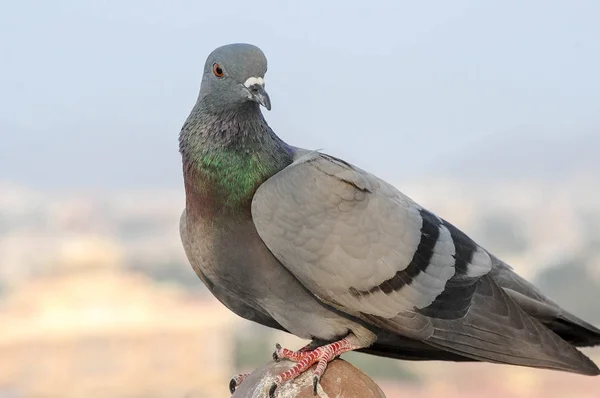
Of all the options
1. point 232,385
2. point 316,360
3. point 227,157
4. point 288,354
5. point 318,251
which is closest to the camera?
point 318,251

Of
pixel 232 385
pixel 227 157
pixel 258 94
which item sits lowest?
pixel 232 385

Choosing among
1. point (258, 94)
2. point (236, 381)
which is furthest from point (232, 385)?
point (258, 94)

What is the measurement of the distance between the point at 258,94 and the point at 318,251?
890 mm

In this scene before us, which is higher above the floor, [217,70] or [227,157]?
[217,70]

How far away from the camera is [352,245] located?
4348 millimetres

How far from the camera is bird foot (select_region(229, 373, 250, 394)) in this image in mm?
5029

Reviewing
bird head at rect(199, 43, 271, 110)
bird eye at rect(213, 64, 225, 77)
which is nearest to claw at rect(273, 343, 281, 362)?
bird head at rect(199, 43, 271, 110)

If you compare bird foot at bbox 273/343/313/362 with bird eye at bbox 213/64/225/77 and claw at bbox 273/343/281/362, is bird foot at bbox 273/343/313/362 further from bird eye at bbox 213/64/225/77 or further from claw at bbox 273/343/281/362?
bird eye at bbox 213/64/225/77

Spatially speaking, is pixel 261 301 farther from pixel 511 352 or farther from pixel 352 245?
pixel 511 352

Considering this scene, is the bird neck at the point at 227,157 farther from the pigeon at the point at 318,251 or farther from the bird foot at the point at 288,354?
the bird foot at the point at 288,354

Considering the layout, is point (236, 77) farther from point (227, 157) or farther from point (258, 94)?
point (227, 157)

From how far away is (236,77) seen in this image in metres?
4.36

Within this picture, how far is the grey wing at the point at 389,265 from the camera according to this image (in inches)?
168

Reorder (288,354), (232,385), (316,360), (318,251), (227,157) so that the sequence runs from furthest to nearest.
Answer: (232,385)
(288,354)
(316,360)
(227,157)
(318,251)
